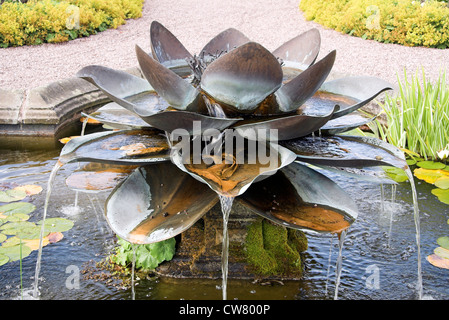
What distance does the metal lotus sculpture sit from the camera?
64.9 inches

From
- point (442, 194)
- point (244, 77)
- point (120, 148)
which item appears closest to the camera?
point (244, 77)

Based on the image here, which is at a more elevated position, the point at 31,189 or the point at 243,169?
the point at 243,169

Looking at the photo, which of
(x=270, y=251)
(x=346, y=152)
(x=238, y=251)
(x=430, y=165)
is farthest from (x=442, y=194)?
(x=238, y=251)

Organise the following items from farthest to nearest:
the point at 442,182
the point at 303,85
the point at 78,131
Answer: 1. the point at 78,131
2. the point at 442,182
3. the point at 303,85

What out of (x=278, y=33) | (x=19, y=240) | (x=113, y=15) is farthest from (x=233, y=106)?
(x=113, y=15)

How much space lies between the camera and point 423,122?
135 inches

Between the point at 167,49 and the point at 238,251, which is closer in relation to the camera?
the point at 238,251

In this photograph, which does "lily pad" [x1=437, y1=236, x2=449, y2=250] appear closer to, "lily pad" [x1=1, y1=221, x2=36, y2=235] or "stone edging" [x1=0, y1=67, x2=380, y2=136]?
"lily pad" [x1=1, y1=221, x2=36, y2=235]

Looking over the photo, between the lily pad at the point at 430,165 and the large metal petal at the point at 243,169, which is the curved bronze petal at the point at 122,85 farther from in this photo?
the lily pad at the point at 430,165

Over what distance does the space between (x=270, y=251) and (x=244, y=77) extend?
83 cm

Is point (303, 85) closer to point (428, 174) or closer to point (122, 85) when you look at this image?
point (122, 85)

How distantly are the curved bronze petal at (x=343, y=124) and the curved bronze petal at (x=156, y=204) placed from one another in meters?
0.63

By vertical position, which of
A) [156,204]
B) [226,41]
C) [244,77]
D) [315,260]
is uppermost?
[226,41]
